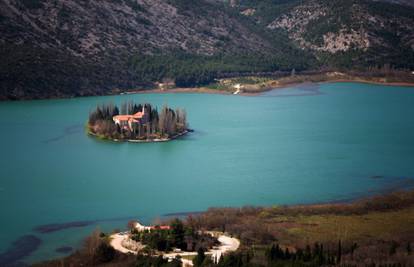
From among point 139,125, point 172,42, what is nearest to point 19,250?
point 139,125

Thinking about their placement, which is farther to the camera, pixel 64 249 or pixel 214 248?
pixel 64 249

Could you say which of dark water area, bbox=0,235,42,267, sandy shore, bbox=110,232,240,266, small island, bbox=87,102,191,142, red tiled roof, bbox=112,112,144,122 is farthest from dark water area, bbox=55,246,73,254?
red tiled roof, bbox=112,112,144,122

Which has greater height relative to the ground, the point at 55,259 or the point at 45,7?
the point at 45,7

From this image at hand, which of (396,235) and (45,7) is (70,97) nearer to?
(45,7)

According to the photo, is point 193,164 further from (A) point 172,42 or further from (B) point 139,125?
(A) point 172,42

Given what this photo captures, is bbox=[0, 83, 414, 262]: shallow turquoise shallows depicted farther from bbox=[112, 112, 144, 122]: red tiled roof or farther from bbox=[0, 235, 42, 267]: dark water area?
bbox=[112, 112, 144, 122]: red tiled roof

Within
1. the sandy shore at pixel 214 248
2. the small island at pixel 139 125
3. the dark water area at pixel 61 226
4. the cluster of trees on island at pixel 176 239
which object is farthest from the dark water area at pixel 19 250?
the small island at pixel 139 125

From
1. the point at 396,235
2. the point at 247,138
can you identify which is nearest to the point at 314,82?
the point at 247,138
